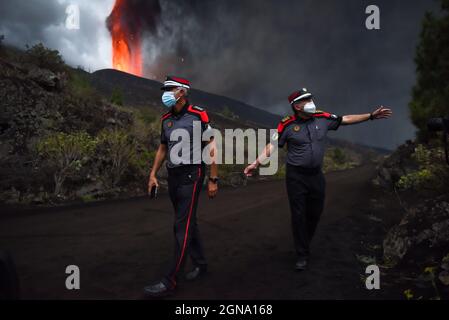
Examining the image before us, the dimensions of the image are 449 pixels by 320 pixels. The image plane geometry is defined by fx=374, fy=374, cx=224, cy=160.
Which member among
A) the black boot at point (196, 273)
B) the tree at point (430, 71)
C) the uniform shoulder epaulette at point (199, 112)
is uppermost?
the tree at point (430, 71)

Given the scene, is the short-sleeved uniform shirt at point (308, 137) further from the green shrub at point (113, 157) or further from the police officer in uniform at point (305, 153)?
the green shrub at point (113, 157)

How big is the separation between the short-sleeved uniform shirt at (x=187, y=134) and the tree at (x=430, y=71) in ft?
39.4

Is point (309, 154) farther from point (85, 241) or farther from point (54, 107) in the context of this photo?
point (54, 107)

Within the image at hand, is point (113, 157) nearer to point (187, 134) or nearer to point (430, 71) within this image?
point (187, 134)

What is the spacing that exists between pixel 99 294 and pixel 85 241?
2.24 m

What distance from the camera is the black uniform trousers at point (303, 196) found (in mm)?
4414

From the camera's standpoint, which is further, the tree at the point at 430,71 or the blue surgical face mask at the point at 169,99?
the tree at the point at 430,71

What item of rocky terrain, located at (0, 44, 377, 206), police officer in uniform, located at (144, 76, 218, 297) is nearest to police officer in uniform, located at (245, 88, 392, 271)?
police officer in uniform, located at (144, 76, 218, 297)

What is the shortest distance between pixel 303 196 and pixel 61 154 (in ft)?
26.1

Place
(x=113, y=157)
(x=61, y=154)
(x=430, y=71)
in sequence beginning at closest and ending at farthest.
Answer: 1. (x=61, y=154)
2. (x=113, y=157)
3. (x=430, y=71)

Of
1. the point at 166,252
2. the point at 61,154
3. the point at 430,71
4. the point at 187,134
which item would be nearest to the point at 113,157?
the point at 61,154

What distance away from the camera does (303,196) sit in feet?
14.5

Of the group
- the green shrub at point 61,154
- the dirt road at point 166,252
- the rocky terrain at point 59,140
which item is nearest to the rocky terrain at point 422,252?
the dirt road at point 166,252
